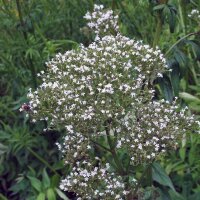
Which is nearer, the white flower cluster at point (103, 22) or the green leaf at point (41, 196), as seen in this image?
the white flower cluster at point (103, 22)

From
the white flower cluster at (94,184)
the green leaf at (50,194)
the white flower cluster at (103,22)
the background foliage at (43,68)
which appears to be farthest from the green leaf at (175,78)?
the green leaf at (50,194)

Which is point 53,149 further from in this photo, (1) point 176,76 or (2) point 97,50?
(2) point 97,50

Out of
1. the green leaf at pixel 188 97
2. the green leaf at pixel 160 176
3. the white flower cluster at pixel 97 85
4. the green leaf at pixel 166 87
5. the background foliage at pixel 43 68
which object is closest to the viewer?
the white flower cluster at pixel 97 85

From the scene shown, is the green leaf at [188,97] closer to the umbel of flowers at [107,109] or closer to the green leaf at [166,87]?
the green leaf at [166,87]

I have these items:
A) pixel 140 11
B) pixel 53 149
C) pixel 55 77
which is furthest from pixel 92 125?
pixel 140 11

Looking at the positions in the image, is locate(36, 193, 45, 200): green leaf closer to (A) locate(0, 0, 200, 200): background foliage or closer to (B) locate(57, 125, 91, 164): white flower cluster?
(A) locate(0, 0, 200, 200): background foliage

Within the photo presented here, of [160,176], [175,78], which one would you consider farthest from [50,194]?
[175,78]

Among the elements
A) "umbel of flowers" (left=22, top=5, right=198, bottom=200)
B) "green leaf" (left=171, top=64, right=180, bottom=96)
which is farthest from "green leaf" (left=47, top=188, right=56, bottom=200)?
"green leaf" (left=171, top=64, right=180, bottom=96)

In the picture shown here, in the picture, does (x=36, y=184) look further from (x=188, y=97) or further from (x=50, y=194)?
(x=188, y=97)
